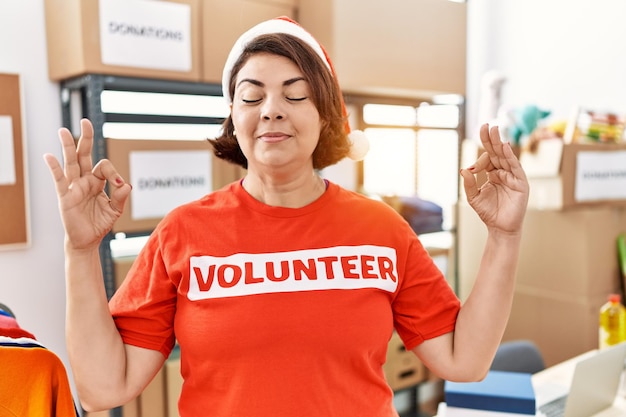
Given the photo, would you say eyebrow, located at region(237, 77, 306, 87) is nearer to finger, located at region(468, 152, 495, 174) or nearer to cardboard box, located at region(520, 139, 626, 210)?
finger, located at region(468, 152, 495, 174)

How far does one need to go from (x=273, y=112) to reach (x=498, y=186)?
42cm

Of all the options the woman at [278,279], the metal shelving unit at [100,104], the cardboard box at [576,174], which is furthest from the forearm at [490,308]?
the cardboard box at [576,174]

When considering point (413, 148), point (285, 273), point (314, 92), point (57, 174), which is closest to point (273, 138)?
point (314, 92)

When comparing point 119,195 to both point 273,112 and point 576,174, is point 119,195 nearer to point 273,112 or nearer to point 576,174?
point 273,112

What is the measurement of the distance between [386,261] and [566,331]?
5.46 feet

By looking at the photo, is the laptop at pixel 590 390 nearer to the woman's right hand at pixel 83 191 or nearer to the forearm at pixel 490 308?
the forearm at pixel 490 308

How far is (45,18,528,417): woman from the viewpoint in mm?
849

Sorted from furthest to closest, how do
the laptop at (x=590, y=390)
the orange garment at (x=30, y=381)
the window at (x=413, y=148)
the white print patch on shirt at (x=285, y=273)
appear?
the window at (x=413, y=148) < the laptop at (x=590, y=390) < the white print patch on shirt at (x=285, y=273) < the orange garment at (x=30, y=381)

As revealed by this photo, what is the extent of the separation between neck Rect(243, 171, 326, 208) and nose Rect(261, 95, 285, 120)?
0.12 m

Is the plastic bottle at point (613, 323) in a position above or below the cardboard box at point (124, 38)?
below

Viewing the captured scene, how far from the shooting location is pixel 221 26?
1.90 m

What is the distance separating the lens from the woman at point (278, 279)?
2.79 feet

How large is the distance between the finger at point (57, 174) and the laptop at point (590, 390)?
1.05 metres

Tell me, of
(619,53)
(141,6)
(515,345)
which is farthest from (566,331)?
(141,6)
